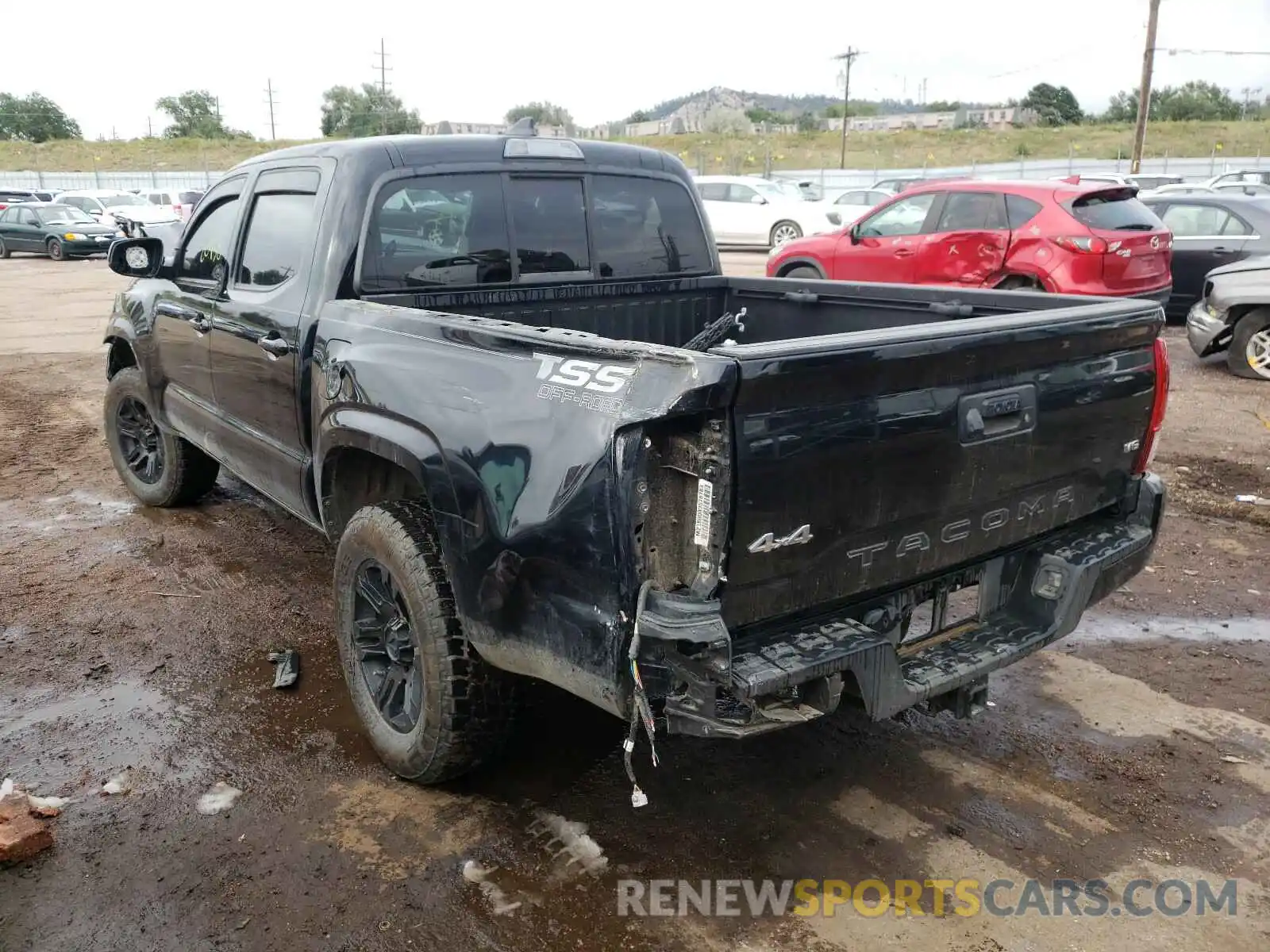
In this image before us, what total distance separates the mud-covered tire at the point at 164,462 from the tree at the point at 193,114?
280 ft

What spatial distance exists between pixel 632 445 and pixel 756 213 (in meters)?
21.4

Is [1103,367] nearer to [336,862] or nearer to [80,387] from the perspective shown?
[336,862]

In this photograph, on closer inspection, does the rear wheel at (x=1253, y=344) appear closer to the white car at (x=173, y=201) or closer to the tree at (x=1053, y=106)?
the white car at (x=173, y=201)

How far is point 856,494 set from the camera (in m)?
2.51

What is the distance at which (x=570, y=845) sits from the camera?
2.93 metres

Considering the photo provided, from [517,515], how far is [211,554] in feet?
11.1

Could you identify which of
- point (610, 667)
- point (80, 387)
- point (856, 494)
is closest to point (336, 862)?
point (610, 667)

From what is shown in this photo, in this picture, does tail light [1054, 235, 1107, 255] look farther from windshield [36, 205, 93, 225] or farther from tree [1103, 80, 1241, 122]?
tree [1103, 80, 1241, 122]

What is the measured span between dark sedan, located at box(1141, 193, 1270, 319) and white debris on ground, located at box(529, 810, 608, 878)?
36.0 feet

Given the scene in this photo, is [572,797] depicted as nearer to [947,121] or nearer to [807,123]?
[807,123]

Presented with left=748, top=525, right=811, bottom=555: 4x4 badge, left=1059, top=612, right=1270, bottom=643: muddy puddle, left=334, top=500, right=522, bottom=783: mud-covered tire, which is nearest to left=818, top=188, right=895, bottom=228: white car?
left=1059, top=612, right=1270, bottom=643: muddy puddle

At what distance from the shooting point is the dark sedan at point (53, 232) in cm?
2494

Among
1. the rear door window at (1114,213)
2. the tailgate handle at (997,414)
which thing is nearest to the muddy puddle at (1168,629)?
the tailgate handle at (997,414)

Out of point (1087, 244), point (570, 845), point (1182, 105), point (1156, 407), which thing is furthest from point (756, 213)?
point (1182, 105)
